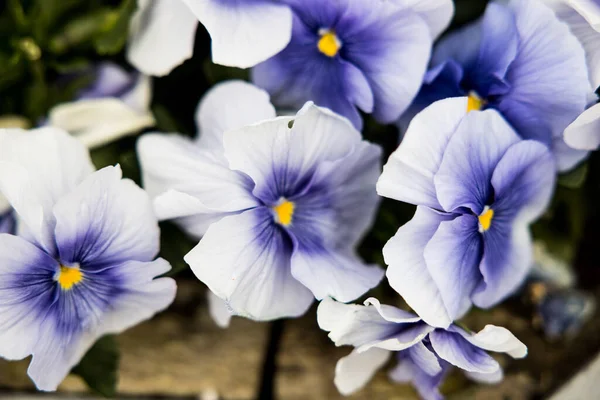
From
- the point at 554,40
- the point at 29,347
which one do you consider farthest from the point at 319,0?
the point at 29,347

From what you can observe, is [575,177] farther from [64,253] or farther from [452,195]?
[64,253]

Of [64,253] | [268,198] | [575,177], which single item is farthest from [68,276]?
[575,177]

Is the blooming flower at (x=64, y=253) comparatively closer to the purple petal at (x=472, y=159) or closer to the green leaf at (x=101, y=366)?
the green leaf at (x=101, y=366)

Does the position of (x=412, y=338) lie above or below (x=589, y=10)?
below

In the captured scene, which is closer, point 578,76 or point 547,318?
point 578,76

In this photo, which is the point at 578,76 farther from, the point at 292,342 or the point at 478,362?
the point at 292,342

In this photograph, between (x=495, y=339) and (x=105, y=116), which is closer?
(x=495, y=339)

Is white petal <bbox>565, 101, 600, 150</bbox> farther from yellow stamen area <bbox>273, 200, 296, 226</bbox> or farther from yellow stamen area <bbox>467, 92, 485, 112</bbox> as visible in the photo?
yellow stamen area <bbox>273, 200, 296, 226</bbox>
